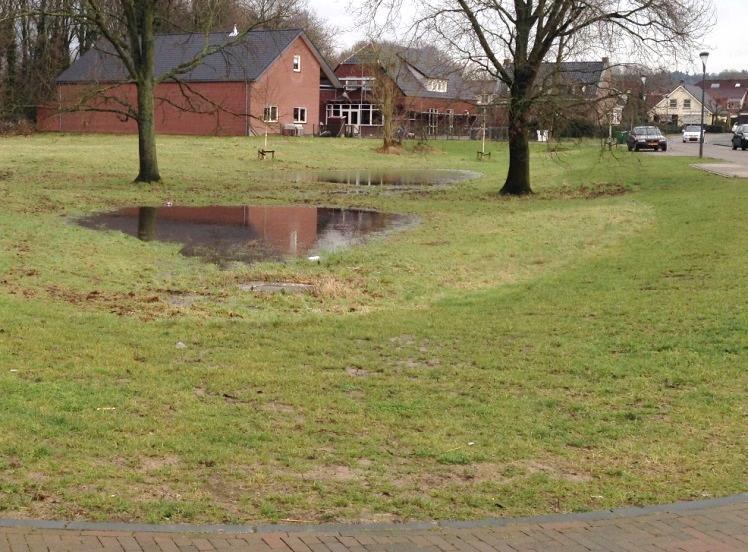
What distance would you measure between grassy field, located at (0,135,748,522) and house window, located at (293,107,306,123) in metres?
53.9

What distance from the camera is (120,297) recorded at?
40.3ft

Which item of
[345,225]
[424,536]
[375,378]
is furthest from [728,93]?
[424,536]

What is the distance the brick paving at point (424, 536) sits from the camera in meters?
4.69

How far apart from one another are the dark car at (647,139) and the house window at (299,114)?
26.6 metres

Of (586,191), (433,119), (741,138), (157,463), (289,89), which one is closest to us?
(157,463)

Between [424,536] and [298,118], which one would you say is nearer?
[424,536]

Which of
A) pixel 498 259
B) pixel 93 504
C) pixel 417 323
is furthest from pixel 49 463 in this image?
pixel 498 259

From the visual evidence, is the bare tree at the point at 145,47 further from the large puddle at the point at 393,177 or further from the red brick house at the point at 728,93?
the red brick house at the point at 728,93

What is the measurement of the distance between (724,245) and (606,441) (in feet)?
34.3

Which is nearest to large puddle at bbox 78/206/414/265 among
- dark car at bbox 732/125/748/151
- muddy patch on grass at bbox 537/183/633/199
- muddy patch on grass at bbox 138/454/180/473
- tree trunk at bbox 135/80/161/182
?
tree trunk at bbox 135/80/161/182

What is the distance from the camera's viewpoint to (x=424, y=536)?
496 cm

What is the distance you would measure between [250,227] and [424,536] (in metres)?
17.2

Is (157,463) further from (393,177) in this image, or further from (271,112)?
(271,112)

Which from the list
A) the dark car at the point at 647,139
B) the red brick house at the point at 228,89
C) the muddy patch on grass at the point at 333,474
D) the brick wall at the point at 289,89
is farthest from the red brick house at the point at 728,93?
the muddy patch on grass at the point at 333,474
